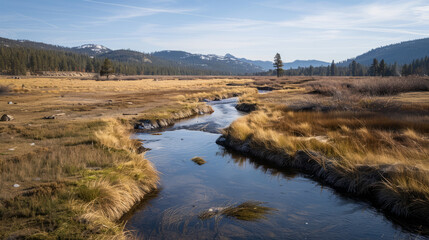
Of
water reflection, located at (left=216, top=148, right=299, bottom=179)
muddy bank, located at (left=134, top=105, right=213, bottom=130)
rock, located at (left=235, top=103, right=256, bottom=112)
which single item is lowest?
water reflection, located at (left=216, top=148, right=299, bottom=179)

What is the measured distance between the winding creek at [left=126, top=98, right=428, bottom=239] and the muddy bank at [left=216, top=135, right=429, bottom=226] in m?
0.48

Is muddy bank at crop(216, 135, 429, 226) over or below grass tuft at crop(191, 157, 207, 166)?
over

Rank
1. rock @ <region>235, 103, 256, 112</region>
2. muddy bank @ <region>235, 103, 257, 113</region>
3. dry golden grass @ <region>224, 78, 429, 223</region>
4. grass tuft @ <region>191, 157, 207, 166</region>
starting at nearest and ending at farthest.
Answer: dry golden grass @ <region>224, 78, 429, 223</region>, grass tuft @ <region>191, 157, 207, 166</region>, muddy bank @ <region>235, 103, 257, 113</region>, rock @ <region>235, 103, 256, 112</region>

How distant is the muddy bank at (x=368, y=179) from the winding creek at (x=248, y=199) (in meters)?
0.48

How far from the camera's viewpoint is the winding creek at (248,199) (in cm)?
737

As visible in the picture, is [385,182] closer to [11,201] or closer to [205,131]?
[11,201]

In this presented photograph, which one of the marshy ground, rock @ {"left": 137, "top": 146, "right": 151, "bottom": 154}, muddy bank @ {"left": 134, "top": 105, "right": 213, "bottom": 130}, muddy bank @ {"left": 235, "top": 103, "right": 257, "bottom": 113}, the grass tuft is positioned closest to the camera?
the marshy ground

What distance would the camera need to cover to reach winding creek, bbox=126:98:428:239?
737 centimetres

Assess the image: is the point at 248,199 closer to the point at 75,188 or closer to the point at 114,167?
the point at 114,167

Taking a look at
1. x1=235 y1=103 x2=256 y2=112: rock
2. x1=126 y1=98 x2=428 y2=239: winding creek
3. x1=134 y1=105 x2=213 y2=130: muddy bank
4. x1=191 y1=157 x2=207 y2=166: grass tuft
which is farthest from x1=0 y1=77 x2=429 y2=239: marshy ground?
x1=235 y1=103 x2=256 y2=112: rock

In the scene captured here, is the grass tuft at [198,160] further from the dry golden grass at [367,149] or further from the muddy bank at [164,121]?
the muddy bank at [164,121]

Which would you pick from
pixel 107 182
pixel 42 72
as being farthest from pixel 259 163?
pixel 42 72

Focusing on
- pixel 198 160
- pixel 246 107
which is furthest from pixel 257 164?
pixel 246 107

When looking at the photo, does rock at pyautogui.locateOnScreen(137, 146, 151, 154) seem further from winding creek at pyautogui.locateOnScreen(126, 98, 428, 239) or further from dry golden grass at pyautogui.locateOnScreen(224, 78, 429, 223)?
dry golden grass at pyautogui.locateOnScreen(224, 78, 429, 223)
